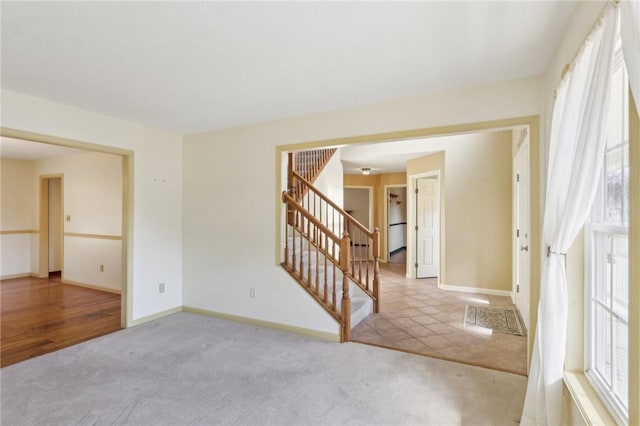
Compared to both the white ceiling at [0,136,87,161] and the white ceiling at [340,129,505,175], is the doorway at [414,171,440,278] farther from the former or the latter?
the white ceiling at [0,136,87,161]

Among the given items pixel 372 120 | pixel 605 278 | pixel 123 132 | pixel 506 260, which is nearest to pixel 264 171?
pixel 372 120

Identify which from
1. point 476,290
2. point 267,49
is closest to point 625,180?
point 267,49

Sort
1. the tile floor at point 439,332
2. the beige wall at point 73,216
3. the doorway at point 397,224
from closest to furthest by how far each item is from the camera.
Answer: the tile floor at point 439,332
the beige wall at point 73,216
the doorway at point 397,224

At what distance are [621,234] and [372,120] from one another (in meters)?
2.12

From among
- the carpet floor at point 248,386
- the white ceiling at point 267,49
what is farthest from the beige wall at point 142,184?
the carpet floor at point 248,386

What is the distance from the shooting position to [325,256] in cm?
342

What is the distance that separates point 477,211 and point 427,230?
135 cm

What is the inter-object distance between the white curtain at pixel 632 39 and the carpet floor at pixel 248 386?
77.9 inches

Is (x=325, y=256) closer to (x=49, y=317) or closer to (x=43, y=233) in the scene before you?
(x=49, y=317)

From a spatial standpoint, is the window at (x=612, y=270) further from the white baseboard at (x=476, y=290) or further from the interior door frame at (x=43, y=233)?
the interior door frame at (x=43, y=233)

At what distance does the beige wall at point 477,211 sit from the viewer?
4.94 meters

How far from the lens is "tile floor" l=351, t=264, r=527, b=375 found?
2838mm

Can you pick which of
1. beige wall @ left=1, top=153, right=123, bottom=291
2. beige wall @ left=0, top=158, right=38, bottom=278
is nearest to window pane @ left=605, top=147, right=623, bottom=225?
beige wall @ left=1, top=153, right=123, bottom=291

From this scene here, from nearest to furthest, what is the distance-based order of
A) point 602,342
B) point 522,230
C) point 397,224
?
point 602,342, point 522,230, point 397,224
